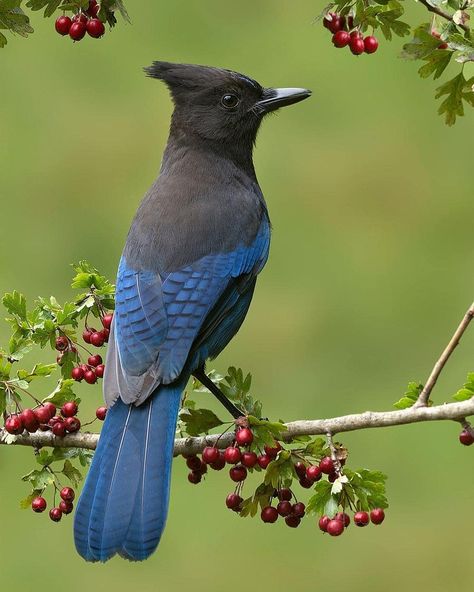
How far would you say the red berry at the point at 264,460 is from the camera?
3.93 meters

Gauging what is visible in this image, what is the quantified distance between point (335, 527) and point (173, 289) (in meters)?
1.01

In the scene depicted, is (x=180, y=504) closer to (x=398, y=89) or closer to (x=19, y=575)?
(x=19, y=575)

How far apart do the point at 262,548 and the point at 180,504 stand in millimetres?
463

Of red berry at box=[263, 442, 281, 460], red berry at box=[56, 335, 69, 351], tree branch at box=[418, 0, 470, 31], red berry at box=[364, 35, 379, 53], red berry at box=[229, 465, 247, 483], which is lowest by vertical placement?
red berry at box=[229, 465, 247, 483]

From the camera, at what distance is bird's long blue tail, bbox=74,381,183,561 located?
387cm

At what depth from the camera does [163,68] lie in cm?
505

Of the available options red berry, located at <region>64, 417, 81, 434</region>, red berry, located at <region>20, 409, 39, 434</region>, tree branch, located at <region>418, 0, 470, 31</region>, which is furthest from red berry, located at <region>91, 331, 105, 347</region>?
tree branch, located at <region>418, 0, 470, 31</region>

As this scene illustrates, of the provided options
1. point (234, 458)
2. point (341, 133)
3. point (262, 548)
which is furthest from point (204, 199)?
point (341, 133)

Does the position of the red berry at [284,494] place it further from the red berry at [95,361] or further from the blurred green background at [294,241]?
the blurred green background at [294,241]

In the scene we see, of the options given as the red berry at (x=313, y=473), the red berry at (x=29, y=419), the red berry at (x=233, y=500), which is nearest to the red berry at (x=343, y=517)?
the red berry at (x=313, y=473)

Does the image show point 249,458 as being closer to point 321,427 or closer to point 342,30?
point 321,427

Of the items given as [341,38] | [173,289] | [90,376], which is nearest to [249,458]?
[90,376]

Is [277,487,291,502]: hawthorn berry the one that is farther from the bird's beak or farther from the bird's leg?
the bird's beak

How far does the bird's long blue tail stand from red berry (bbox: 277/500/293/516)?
0.29 meters
